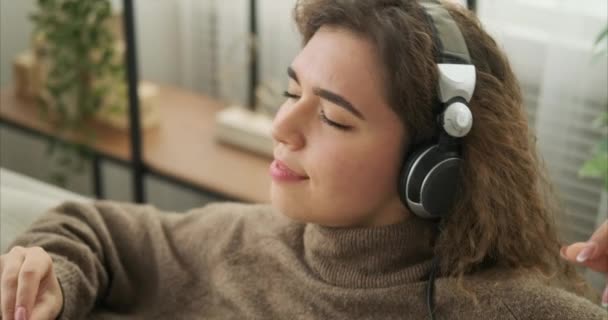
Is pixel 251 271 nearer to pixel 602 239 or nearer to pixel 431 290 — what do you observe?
pixel 431 290

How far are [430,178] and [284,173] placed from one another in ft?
0.64

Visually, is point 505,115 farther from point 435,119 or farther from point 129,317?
point 129,317

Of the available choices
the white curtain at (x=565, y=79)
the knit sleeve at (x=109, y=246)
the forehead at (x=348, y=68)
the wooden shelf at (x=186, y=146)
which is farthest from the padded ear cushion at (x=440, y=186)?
the wooden shelf at (x=186, y=146)

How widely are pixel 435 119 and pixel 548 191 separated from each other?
0.25 m

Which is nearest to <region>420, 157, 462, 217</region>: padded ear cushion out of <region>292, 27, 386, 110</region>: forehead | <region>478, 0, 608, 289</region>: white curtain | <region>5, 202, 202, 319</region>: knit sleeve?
<region>292, 27, 386, 110</region>: forehead

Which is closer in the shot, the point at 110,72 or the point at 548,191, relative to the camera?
the point at 548,191

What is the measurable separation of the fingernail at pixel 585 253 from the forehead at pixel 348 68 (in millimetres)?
282

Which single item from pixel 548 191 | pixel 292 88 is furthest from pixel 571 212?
pixel 292 88

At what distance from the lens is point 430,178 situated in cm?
91

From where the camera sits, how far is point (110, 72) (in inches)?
81.0

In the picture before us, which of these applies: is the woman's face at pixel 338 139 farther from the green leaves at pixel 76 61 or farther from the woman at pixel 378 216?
the green leaves at pixel 76 61

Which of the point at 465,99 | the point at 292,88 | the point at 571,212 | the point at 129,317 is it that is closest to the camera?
the point at 465,99

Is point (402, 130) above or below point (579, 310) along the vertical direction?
above

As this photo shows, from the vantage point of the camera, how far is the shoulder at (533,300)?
94 cm
